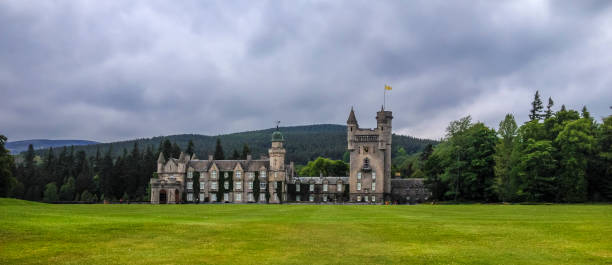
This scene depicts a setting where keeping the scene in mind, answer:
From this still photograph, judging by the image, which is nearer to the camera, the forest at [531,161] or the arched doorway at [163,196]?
the forest at [531,161]

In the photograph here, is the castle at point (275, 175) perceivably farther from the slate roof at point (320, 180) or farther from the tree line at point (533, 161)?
the tree line at point (533, 161)

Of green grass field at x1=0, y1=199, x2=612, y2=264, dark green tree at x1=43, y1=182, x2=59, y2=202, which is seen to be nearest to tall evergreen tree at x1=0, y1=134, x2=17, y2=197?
dark green tree at x1=43, y1=182, x2=59, y2=202

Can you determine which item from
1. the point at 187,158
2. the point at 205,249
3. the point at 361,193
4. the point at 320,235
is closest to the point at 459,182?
the point at 361,193

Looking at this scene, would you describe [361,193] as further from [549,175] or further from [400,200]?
[549,175]

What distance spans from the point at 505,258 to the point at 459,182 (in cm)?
6527

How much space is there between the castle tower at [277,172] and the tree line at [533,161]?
29455 millimetres

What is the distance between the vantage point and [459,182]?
79625 mm

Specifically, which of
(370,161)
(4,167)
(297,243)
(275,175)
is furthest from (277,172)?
(297,243)

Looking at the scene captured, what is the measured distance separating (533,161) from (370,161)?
35791 millimetres

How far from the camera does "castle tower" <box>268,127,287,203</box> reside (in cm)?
9431

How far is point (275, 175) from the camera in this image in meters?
94.9

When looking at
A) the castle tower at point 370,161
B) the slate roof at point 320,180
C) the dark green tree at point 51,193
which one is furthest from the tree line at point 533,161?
the dark green tree at point 51,193

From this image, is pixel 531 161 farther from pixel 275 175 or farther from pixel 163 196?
pixel 163 196

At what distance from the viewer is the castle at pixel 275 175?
9525 cm
